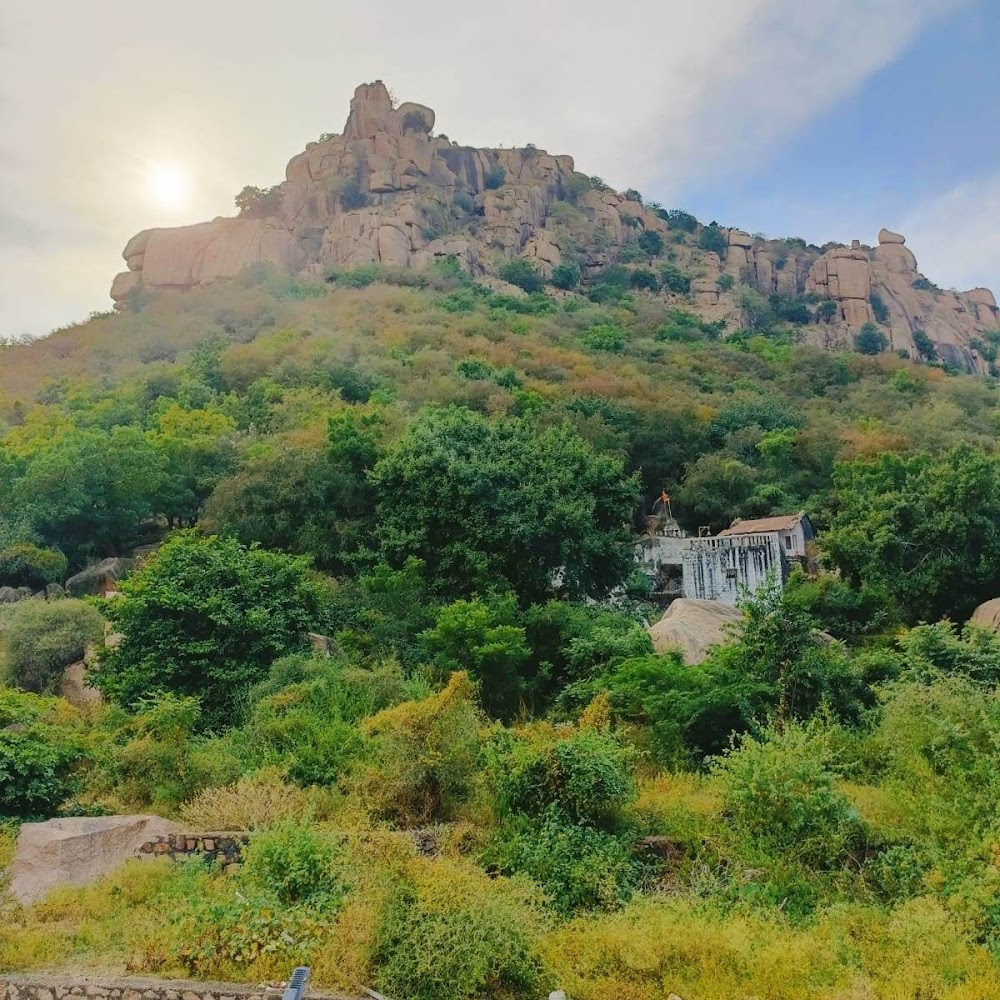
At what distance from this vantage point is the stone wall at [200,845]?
906 centimetres

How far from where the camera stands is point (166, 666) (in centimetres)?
1403

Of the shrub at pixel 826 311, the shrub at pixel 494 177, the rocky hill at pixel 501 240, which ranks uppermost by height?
the shrub at pixel 494 177

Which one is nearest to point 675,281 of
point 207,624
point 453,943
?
point 207,624

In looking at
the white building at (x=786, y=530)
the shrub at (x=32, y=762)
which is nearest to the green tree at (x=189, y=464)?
the shrub at (x=32, y=762)

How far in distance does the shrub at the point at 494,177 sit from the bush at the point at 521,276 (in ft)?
46.9

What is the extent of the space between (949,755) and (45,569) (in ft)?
63.3

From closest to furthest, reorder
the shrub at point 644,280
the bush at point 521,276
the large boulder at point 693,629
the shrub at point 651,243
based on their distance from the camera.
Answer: the large boulder at point 693,629, the bush at point 521,276, the shrub at point 644,280, the shrub at point 651,243

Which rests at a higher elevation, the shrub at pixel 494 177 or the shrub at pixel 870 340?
the shrub at pixel 494 177

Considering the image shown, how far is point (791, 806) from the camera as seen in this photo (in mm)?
8672

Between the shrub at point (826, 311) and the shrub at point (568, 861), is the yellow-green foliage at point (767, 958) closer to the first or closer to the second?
the shrub at point (568, 861)

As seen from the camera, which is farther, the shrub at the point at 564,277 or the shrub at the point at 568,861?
the shrub at the point at 564,277

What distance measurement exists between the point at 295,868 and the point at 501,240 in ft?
199

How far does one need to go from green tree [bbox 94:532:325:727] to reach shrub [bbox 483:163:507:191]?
61543mm

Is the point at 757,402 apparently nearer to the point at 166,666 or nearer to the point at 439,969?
the point at 166,666
